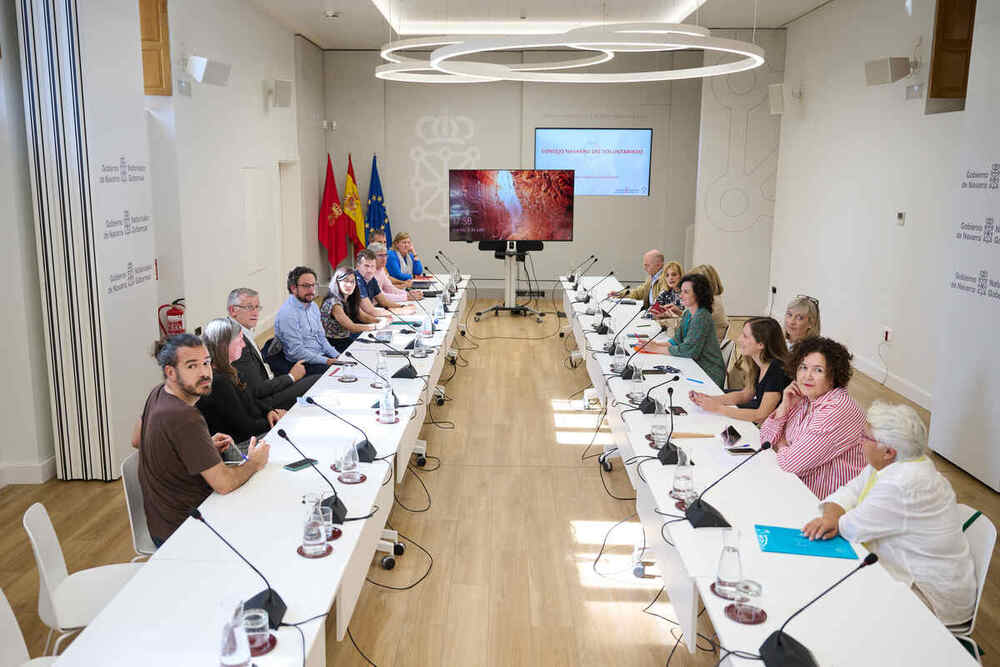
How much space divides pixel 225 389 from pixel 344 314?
239cm

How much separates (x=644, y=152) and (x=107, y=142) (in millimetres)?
7974

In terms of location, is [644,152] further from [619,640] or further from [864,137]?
[619,640]

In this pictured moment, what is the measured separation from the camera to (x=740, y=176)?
10.2 metres

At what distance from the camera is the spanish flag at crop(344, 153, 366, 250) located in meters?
11.4

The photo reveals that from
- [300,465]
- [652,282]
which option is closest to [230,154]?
[652,282]

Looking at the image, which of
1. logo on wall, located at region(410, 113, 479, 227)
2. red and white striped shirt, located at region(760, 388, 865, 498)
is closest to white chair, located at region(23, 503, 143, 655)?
red and white striped shirt, located at region(760, 388, 865, 498)

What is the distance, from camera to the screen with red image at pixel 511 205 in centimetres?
1024

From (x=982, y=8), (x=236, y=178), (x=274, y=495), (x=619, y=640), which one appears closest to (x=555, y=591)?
(x=619, y=640)

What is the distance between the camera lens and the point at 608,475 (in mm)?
5227

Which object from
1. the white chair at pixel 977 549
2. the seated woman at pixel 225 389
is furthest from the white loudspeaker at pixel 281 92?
the white chair at pixel 977 549

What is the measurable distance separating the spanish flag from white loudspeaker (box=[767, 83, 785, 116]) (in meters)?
5.54

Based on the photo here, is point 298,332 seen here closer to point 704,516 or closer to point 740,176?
point 704,516

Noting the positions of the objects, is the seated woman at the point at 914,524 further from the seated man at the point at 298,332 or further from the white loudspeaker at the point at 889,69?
the white loudspeaker at the point at 889,69

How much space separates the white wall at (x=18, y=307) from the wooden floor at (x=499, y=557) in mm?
219
